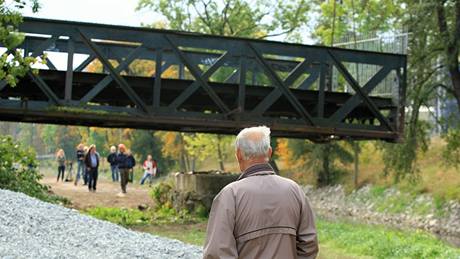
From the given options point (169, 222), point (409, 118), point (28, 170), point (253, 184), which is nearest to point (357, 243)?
point (169, 222)

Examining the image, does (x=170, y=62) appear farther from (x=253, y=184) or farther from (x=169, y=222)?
(x=253, y=184)

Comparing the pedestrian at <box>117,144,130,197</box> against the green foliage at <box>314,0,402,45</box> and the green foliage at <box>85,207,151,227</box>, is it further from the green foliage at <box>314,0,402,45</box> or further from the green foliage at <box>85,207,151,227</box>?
the green foliage at <box>314,0,402,45</box>

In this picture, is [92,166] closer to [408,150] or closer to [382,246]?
[408,150]

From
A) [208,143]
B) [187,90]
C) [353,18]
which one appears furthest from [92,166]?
[208,143]

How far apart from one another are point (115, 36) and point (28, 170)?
5719 mm

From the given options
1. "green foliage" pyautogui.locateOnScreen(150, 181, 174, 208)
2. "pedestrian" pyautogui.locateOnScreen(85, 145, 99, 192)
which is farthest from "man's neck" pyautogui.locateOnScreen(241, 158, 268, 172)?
"pedestrian" pyautogui.locateOnScreen(85, 145, 99, 192)

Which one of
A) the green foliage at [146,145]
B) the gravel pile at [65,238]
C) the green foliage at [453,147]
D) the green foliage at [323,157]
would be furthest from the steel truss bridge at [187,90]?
the green foliage at [146,145]

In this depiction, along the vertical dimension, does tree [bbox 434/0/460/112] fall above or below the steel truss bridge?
above

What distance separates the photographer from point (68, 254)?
11.8 m

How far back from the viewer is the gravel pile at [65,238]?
12023 mm

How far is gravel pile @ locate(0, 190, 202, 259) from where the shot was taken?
473 inches

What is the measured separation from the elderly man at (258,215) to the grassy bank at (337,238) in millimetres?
11438

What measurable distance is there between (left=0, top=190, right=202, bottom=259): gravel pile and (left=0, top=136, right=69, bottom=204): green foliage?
608 cm

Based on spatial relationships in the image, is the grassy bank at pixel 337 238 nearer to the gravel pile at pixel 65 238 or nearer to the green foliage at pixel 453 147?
the gravel pile at pixel 65 238
